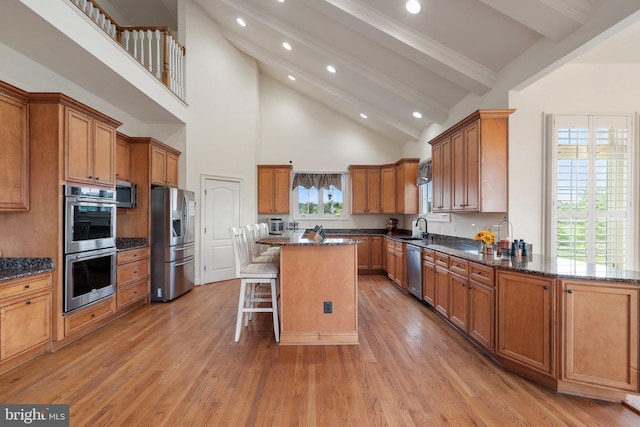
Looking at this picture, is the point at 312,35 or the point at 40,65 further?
the point at 312,35

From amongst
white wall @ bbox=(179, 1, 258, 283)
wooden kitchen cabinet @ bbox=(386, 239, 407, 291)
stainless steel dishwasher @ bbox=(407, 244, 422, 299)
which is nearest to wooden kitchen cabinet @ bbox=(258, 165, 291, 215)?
white wall @ bbox=(179, 1, 258, 283)

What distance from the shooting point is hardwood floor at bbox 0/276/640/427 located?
1.92m

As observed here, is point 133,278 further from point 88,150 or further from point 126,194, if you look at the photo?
point 88,150

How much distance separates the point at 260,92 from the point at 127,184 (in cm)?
427

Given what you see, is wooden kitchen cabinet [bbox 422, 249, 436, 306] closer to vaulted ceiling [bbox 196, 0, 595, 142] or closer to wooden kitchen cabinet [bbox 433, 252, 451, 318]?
wooden kitchen cabinet [bbox 433, 252, 451, 318]

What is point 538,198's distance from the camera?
3.37 m

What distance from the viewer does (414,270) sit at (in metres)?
4.52

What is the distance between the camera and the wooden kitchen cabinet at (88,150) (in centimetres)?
297

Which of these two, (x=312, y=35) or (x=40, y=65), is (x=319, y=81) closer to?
(x=312, y=35)

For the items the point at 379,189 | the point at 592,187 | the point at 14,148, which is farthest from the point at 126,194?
the point at 592,187

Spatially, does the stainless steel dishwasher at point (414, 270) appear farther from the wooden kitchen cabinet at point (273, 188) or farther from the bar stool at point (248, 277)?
the wooden kitchen cabinet at point (273, 188)

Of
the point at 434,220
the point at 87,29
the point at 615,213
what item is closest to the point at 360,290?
the point at 434,220

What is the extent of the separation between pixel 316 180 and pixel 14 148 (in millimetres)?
5294

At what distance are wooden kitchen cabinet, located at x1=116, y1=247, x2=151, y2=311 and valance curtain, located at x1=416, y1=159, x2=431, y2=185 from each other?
15.6ft
